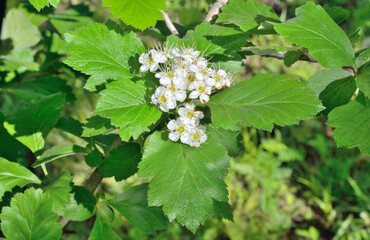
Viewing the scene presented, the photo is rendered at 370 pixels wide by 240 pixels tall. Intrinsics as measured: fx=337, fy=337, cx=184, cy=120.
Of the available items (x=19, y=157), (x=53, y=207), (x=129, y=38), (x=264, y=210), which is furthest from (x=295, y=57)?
(x=264, y=210)

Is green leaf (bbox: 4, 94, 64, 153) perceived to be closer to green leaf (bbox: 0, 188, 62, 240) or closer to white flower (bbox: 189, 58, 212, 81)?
green leaf (bbox: 0, 188, 62, 240)

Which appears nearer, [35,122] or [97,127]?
[97,127]

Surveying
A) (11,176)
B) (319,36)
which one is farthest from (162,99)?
(11,176)

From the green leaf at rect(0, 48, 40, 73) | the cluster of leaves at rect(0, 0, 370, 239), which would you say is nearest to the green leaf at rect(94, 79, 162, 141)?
the cluster of leaves at rect(0, 0, 370, 239)

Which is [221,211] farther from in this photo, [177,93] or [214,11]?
[214,11]

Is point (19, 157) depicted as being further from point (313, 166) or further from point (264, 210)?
point (313, 166)

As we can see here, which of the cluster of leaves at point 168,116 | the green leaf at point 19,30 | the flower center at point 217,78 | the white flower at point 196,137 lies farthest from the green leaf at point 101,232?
the green leaf at point 19,30
